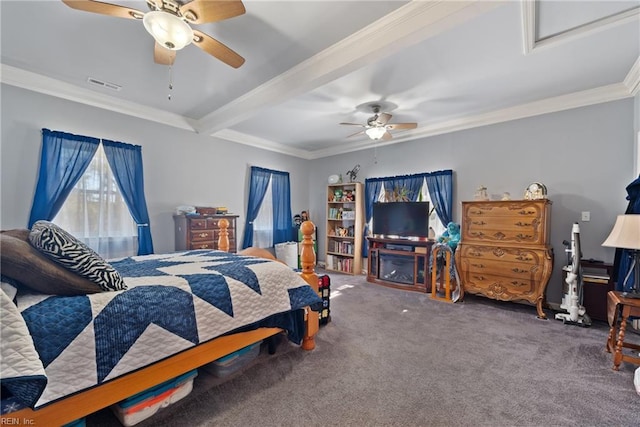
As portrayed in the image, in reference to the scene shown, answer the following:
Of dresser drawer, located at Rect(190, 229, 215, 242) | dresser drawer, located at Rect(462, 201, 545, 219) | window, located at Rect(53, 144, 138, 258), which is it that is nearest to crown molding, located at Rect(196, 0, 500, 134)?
dresser drawer, located at Rect(190, 229, 215, 242)

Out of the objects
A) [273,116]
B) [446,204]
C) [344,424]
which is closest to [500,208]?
[446,204]

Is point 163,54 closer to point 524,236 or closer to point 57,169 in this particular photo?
point 57,169

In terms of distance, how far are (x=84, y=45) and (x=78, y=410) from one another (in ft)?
9.37

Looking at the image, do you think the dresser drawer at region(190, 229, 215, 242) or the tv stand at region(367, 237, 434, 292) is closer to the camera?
the dresser drawer at region(190, 229, 215, 242)

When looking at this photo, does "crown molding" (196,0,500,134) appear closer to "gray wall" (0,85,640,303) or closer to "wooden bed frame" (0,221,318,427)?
"gray wall" (0,85,640,303)

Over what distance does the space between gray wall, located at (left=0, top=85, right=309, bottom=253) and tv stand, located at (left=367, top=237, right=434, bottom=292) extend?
2256mm

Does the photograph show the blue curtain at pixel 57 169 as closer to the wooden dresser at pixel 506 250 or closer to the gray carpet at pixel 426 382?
the gray carpet at pixel 426 382

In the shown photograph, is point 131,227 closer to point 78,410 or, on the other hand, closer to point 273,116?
point 273,116

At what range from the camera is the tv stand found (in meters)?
4.14

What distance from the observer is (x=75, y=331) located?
1.09 m

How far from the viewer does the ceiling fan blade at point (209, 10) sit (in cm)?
Result: 157

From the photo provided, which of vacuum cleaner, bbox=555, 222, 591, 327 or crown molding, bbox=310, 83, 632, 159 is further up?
crown molding, bbox=310, 83, 632, 159

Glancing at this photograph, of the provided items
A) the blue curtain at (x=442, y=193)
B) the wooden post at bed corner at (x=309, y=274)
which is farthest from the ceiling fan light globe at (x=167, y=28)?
the blue curtain at (x=442, y=193)

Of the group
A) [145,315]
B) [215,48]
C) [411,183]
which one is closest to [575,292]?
[411,183]
